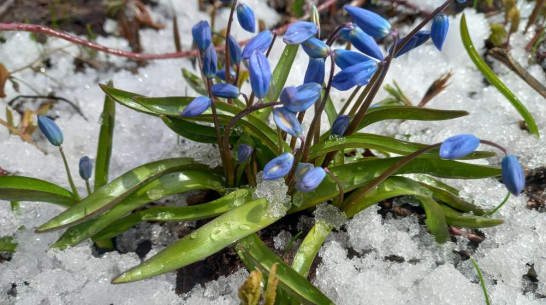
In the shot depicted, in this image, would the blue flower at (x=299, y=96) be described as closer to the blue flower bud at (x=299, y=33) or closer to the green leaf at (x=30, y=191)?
the blue flower bud at (x=299, y=33)

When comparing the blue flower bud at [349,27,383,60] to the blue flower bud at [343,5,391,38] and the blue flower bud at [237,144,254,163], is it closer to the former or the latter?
the blue flower bud at [343,5,391,38]

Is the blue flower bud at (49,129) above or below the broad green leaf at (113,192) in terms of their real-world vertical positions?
above

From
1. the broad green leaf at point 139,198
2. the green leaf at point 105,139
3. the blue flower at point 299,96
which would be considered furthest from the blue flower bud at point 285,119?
the green leaf at point 105,139

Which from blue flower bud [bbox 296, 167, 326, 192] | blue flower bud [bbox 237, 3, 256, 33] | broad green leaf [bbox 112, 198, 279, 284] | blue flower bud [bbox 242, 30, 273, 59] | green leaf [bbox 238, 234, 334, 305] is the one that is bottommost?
green leaf [bbox 238, 234, 334, 305]

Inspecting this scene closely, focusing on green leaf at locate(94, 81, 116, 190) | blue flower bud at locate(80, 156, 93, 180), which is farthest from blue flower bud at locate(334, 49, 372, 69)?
blue flower bud at locate(80, 156, 93, 180)

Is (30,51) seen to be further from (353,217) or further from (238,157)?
(353,217)

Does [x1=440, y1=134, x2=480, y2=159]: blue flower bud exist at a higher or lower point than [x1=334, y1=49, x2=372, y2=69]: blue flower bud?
lower

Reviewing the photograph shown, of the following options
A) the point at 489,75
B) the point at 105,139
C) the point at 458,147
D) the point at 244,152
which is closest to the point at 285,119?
the point at 244,152
